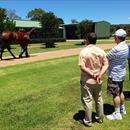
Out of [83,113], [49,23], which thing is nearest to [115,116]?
[83,113]

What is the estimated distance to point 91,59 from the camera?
6.99m

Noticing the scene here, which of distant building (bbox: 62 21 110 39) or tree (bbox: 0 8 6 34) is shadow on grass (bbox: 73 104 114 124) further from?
distant building (bbox: 62 21 110 39)

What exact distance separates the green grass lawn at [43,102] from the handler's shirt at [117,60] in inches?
39.3

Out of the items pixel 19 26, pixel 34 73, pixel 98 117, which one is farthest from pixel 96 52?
pixel 19 26

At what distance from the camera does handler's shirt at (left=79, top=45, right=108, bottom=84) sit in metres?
6.98

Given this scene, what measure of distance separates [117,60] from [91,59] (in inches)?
31.8

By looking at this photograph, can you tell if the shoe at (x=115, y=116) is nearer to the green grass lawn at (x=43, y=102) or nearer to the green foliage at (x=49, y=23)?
the green grass lawn at (x=43, y=102)

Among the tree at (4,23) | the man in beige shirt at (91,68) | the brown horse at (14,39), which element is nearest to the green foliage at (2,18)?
the tree at (4,23)

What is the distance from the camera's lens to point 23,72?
14.8 metres

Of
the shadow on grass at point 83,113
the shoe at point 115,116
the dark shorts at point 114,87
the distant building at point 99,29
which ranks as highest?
the dark shorts at point 114,87

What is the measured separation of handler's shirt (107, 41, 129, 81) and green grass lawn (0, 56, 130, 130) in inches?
39.3

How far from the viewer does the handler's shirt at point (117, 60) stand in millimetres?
7492

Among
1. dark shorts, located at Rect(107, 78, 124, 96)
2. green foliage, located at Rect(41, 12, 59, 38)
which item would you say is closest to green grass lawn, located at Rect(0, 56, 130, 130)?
dark shorts, located at Rect(107, 78, 124, 96)

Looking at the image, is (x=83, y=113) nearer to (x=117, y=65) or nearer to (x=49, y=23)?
(x=117, y=65)
